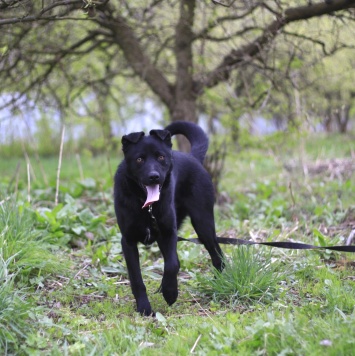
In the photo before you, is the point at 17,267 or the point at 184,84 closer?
the point at 17,267

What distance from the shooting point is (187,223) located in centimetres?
673

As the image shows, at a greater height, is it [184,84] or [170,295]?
[184,84]

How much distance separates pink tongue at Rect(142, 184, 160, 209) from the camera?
12.5 feet

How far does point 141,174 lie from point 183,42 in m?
3.91

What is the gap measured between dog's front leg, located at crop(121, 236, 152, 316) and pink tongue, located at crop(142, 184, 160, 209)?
43cm

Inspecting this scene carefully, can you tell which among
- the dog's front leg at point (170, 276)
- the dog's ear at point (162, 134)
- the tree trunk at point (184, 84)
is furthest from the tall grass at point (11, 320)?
the tree trunk at point (184, 84)

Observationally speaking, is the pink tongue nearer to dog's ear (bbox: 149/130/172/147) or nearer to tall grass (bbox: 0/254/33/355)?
dog's ear (bbox: 149/130/172/147)

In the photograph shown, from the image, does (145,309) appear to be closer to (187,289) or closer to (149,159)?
(187,289)

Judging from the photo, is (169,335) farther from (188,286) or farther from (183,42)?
(183,42)

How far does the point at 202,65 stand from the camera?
748cm

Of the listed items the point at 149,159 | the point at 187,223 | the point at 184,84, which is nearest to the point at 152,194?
the point at 149,159

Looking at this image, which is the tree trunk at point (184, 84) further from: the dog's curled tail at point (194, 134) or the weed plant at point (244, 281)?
the weed plant at point (244, 281)

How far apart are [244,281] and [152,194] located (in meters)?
0.92

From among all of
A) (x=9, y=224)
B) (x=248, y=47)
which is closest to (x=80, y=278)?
(x=9, y=224)
